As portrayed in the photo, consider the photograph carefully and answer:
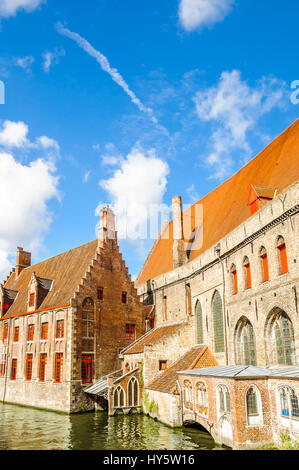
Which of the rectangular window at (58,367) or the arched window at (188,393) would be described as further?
the rectangular window at (58,367)

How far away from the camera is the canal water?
13.9 meters

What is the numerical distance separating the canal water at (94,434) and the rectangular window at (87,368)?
2.44 metres

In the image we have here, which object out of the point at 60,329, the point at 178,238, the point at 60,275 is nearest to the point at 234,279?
the point at 178,238

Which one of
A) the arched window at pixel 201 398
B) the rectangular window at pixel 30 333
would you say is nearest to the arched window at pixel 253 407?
the arched window at pixel 201 398

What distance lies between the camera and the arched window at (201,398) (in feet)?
46.5

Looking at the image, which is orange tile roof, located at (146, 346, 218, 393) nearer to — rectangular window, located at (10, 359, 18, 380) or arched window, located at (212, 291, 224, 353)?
arched window, located at (212, 291, 224, 353)

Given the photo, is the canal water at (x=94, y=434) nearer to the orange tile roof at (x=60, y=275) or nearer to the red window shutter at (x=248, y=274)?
the red window shutter at (x=248, y=274)

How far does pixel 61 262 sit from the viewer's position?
3088cm

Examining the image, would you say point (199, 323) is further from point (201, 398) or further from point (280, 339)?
point (280, 339)

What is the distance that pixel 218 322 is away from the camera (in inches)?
754

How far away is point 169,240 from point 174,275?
673 centimetres

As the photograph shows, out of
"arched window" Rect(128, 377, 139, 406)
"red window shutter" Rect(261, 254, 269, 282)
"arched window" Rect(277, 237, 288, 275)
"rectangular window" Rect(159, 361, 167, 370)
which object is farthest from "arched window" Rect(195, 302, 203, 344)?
"arched window" Rect(277, 237, 288, 275)
